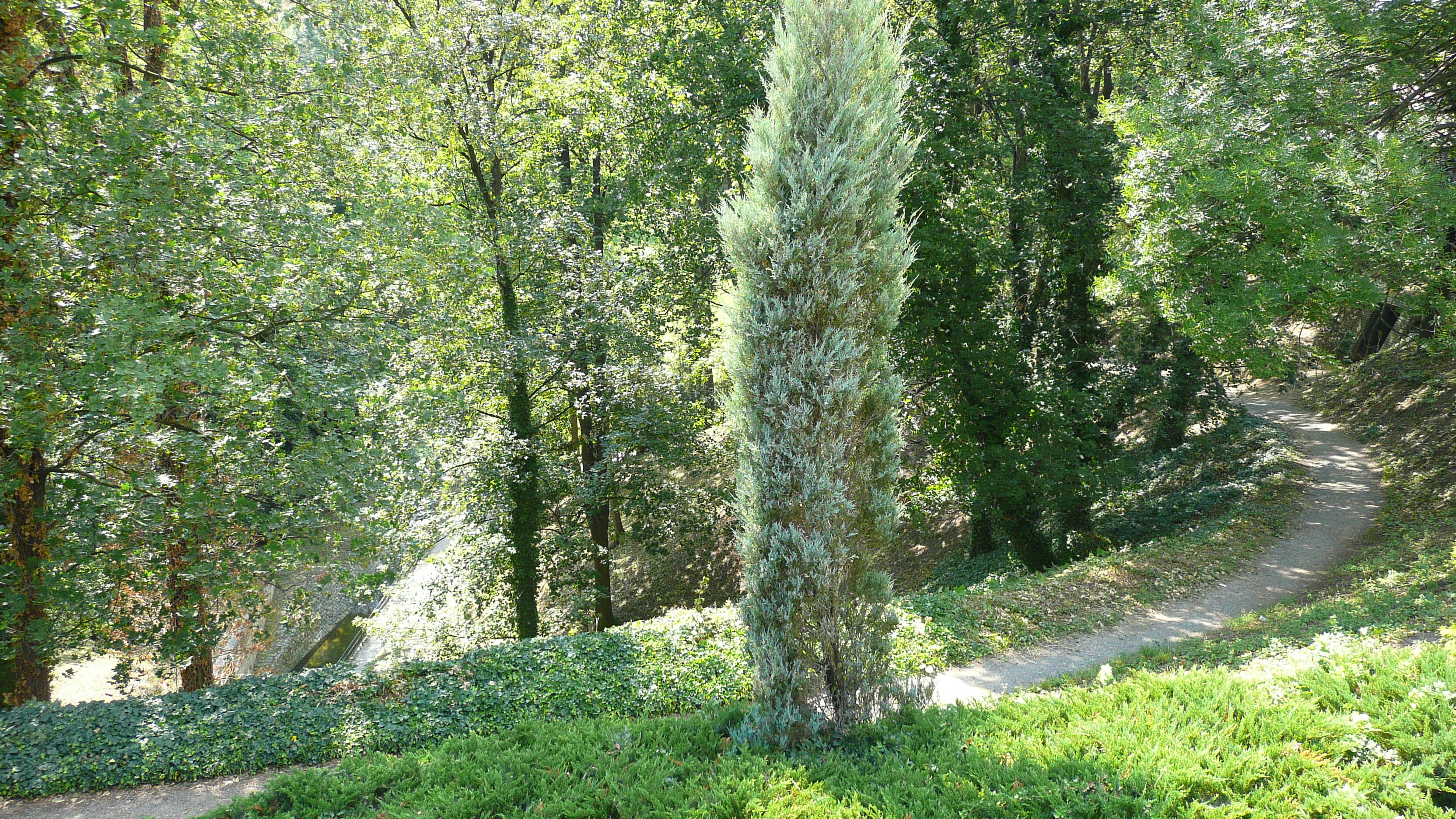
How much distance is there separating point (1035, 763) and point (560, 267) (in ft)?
34.2

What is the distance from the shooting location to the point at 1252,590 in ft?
30.9

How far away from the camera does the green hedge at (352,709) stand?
17.9ft

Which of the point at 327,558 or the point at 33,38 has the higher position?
the point at 33,38

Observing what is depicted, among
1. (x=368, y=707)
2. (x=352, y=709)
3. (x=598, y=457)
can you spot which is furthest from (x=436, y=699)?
(x=598, y=457)

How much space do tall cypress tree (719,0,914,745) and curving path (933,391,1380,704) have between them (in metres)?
1.09

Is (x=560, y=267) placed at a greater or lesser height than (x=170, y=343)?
greater

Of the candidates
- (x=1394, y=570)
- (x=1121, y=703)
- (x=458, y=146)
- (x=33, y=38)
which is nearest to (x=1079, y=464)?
(x=1394, y=570)

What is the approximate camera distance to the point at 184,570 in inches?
249

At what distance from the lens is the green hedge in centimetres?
546

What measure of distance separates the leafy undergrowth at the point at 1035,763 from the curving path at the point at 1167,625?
949 millimetres

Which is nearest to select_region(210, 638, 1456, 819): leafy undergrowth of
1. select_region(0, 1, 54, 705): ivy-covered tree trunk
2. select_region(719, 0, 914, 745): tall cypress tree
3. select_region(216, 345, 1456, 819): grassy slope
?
select_region(216, 345, 1456, 819): grassy slope

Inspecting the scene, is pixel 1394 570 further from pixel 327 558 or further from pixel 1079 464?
pixel 327 558

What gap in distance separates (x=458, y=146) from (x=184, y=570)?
766 centimetres

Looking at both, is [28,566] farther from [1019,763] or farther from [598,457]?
[598,457]
